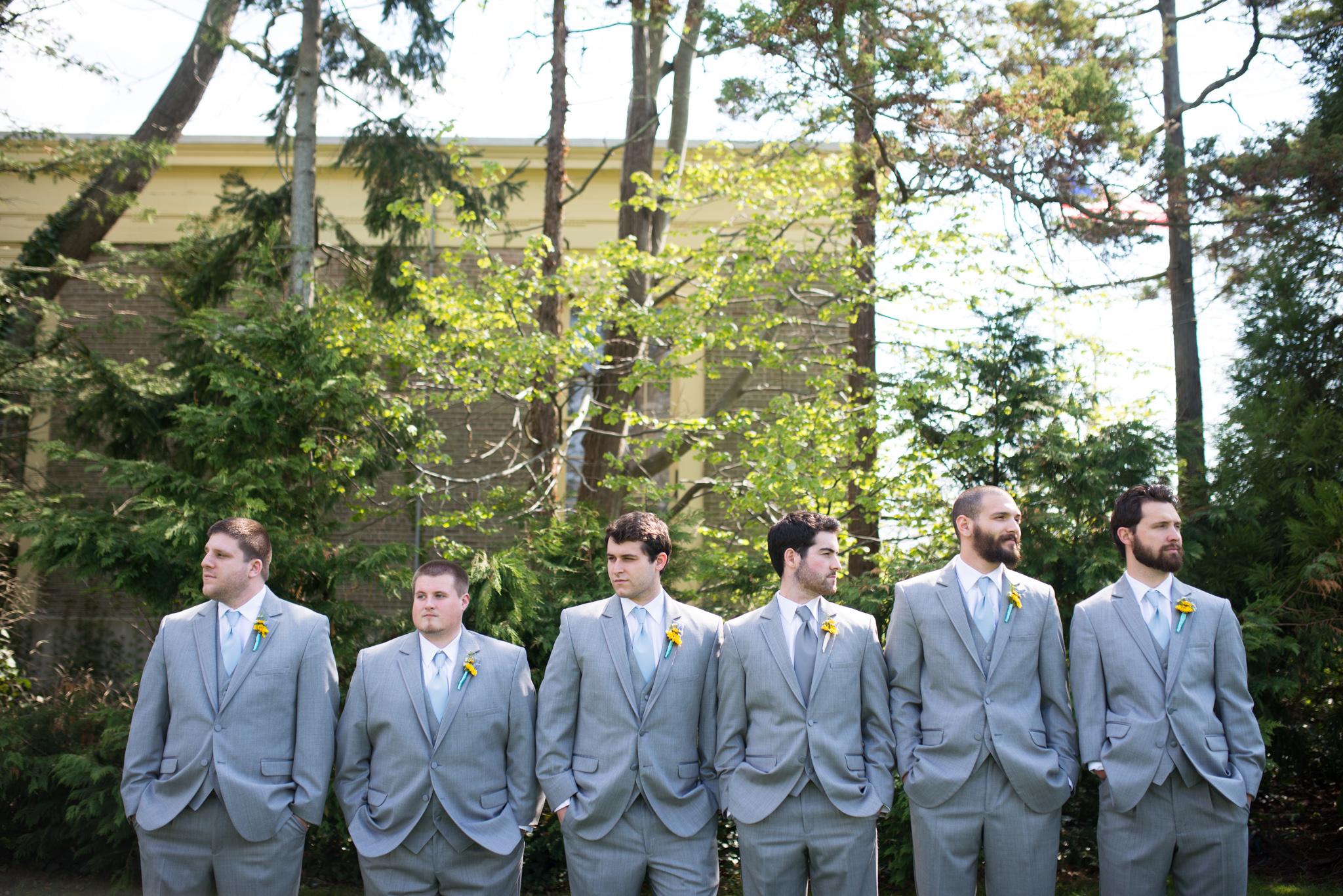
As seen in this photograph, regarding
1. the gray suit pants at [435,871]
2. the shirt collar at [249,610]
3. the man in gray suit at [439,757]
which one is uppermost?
the shirt collar at [249,610]

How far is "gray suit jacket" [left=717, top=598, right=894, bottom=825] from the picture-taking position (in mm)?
3998

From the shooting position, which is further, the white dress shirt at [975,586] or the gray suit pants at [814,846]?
the white dress shirt at [975,586]

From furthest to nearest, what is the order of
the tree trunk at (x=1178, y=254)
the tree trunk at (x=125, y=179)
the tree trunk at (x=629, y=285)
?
the tree trunk at (x=125, y=179) → the tree trunk at (x=629, y=285) → the tree trunk at (x=1178, y=254)

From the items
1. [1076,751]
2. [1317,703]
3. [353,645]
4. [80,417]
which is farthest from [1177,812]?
[80,417]

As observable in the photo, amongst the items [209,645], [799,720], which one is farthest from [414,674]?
[799,720]

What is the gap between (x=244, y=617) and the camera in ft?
14.2

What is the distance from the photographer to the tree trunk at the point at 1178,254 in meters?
8.83

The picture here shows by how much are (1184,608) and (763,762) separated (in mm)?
1946

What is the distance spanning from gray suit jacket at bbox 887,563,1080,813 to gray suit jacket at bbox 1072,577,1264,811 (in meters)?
0.14

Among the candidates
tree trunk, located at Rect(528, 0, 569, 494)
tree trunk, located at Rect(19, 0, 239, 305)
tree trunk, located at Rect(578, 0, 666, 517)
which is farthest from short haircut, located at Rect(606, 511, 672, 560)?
tree trunk, located at Rect(19, 0, 239, 305)

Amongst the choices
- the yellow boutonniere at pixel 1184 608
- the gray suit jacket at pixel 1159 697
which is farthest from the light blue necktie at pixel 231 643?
the yellow boutonniere at pixel 1184 608

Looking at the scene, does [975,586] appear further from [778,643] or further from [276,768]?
[276,768]

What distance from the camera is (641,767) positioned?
4039 mm

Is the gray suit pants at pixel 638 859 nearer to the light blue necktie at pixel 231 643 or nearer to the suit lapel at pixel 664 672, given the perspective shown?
the suit lapel at pixel 664 672
